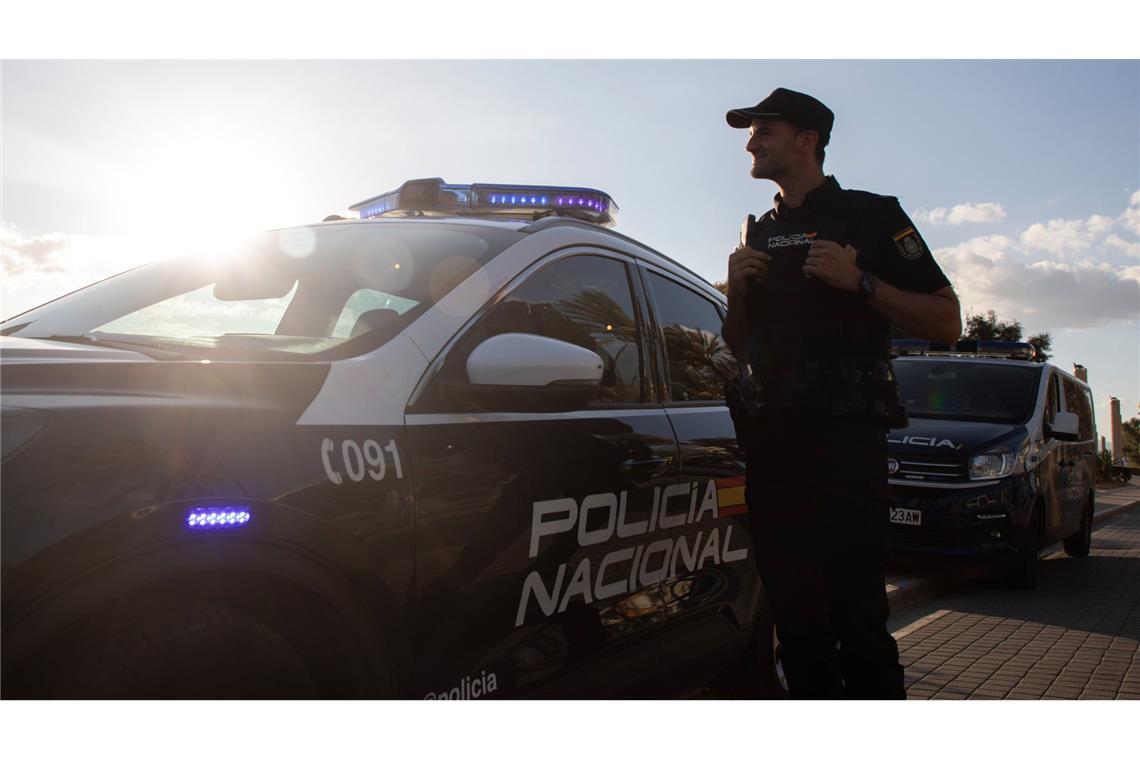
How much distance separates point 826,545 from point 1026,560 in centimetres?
567

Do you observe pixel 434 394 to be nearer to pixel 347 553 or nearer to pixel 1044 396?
pixel 347 553

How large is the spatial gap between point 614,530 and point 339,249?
111 centimetres

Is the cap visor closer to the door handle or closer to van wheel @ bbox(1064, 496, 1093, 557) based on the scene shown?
the door handle

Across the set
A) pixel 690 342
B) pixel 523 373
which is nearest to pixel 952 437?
pixel 690 342

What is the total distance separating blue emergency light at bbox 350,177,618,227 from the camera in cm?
336

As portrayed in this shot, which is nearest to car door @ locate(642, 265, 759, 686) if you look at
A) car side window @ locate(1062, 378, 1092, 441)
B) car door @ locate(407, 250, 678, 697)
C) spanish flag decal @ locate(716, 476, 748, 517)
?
spanish flag decal @ locate(716, 476, 748, 517)

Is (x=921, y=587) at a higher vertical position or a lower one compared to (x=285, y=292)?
lower

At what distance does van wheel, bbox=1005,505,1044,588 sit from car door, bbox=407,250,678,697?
Answer: 18.4 ft

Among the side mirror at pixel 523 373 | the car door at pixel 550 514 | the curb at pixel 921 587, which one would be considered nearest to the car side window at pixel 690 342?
the car door at pixel 550 514

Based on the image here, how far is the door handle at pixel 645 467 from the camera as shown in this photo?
287 cm

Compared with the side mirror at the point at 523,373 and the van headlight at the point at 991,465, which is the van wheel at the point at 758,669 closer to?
the side mirror at the point at 523,373

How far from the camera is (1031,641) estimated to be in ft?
19.2

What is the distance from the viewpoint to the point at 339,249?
9.44 feet

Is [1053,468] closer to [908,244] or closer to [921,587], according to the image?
[921,587]
